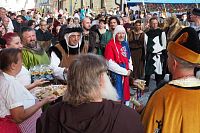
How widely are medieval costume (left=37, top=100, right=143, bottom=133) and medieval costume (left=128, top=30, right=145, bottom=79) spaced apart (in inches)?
274

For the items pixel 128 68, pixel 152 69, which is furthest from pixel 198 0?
pixel 128 68

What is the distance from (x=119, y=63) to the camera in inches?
244

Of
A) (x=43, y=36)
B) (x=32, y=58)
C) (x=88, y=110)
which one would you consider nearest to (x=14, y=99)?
(x=88, y=110)

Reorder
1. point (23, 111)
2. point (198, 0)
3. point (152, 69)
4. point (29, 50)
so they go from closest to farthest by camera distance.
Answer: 1. point (23, 111)
2. point (29, 50)
3. point (152, 69)
4. point (198, 0)

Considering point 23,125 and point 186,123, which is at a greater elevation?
point 186,123

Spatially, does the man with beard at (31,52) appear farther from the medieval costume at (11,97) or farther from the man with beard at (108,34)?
the man with beard at (108,34)

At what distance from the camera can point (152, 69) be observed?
898 cm

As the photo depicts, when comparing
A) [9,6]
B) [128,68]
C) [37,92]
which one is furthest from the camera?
[9,6]

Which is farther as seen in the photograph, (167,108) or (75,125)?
(167,108)

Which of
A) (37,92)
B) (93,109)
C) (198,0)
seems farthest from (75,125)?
(198,0)

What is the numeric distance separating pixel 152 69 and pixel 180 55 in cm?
663

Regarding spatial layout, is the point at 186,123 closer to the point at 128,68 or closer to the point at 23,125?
the point at 23,125

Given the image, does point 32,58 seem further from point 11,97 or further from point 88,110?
point 88,110

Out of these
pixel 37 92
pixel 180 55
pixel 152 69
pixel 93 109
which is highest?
pixel 180 55
